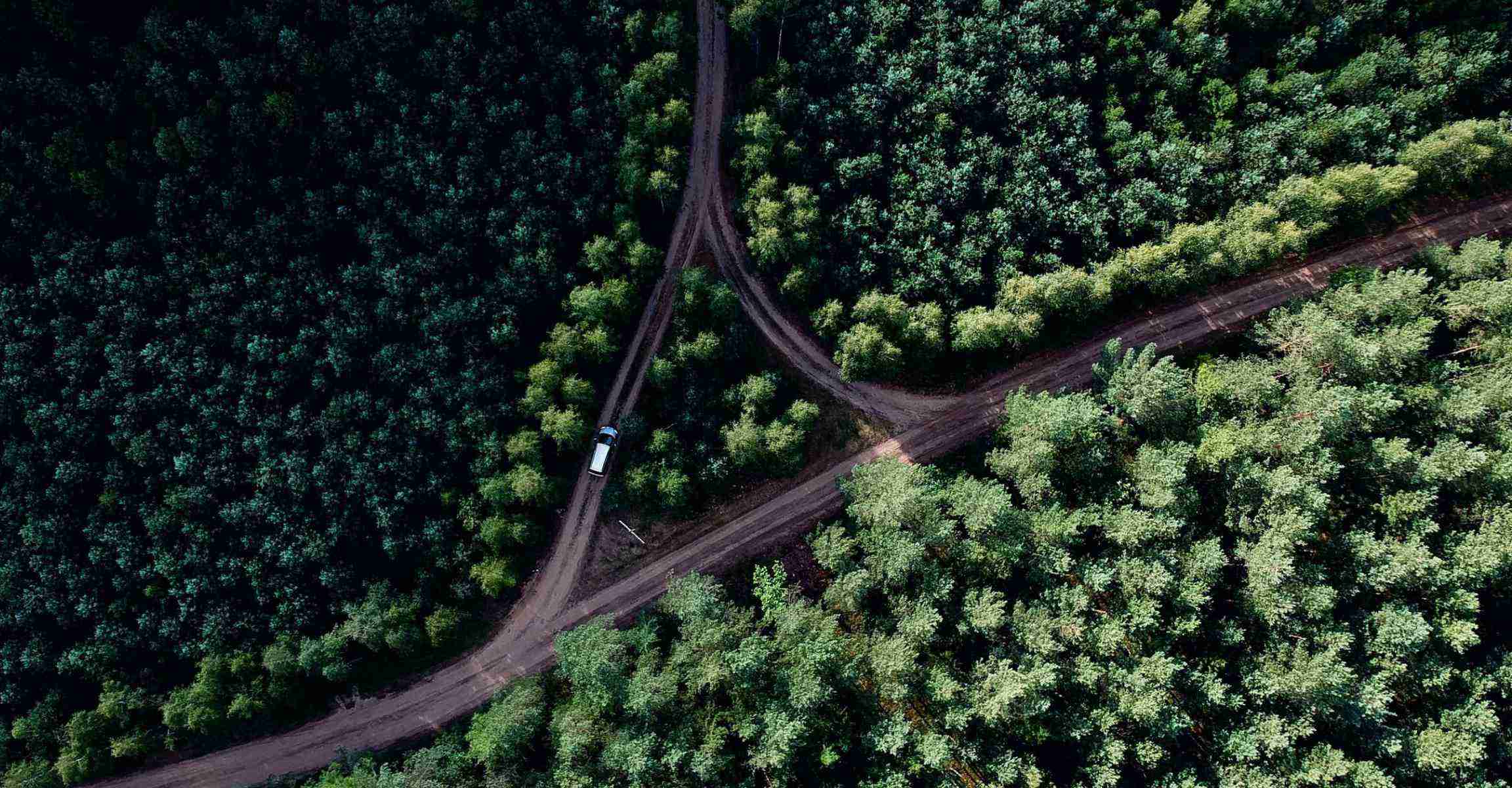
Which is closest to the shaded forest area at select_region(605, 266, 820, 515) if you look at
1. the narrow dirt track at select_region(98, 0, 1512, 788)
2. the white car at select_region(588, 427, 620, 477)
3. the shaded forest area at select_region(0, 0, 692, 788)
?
the white car at select_region(588, 427, 620, 477)

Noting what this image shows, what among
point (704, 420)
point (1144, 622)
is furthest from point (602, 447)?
point (1144, 622)

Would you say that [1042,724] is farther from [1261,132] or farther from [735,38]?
[735,38]

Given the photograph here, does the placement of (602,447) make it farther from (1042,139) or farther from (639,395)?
(1042,139)

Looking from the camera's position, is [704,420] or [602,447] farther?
[602,447]

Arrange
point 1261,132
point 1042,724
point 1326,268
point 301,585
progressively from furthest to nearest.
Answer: point 1326,268
point 1261,132
point 301,585
point 1042,724

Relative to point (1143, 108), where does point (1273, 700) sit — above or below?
below

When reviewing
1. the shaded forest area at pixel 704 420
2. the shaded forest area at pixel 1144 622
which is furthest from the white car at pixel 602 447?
the shaded forest area at pixel 1144 622

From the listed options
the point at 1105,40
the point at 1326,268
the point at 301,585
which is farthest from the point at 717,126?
the point at 1326,268
